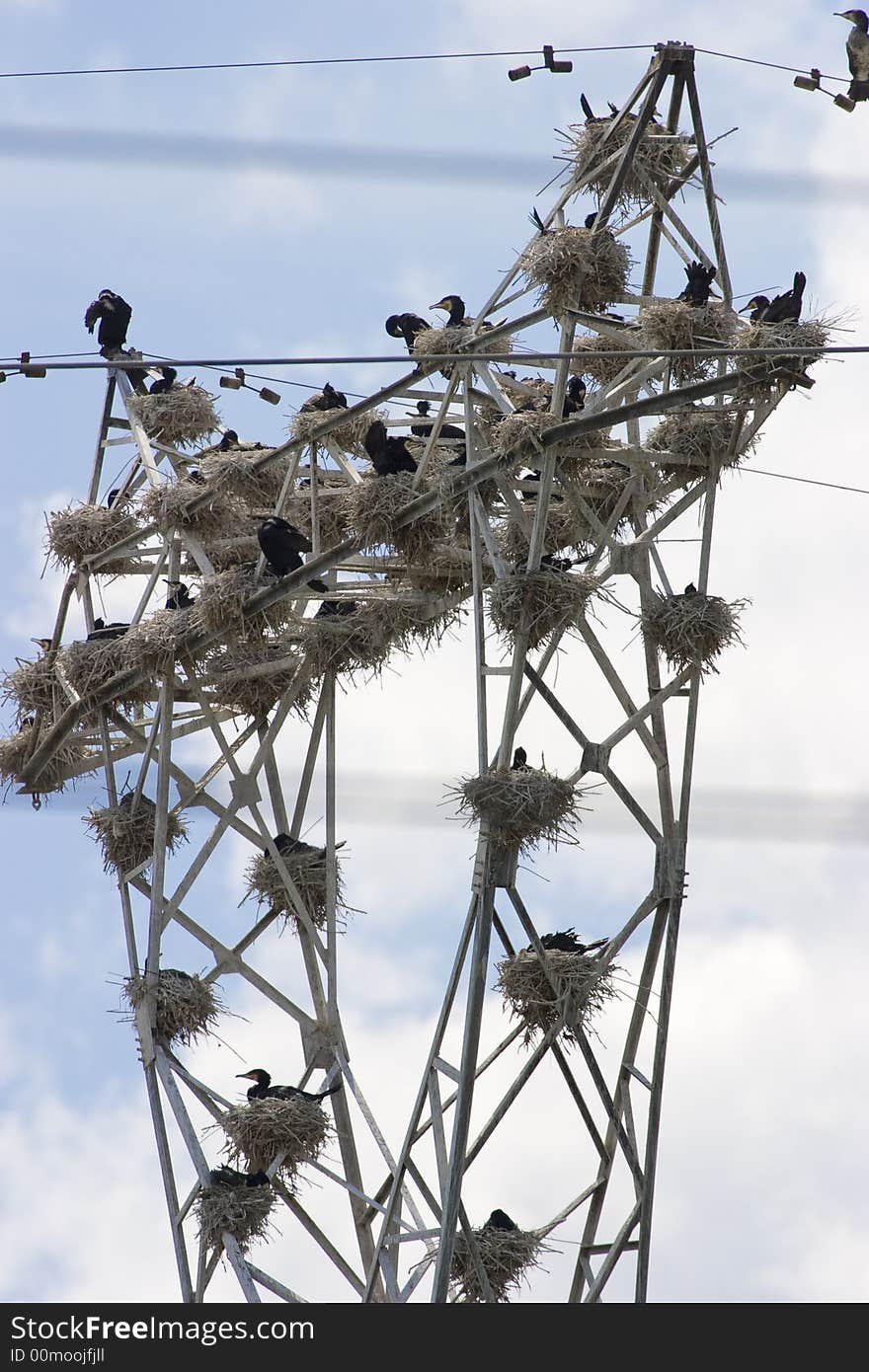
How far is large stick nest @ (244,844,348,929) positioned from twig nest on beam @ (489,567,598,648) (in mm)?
3191

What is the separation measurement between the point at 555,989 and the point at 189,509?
3473mm

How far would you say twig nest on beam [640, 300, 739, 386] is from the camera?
1188cm

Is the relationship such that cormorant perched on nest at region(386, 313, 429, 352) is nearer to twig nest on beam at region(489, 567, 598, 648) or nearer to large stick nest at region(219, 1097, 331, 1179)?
twig nest on beam at region(489, 567, 598, 648)

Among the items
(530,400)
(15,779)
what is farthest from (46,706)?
(530,400)

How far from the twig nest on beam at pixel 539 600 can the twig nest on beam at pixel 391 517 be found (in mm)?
666

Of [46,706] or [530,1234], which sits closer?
[530,1234]

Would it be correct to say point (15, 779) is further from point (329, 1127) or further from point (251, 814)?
point (329, 1127)

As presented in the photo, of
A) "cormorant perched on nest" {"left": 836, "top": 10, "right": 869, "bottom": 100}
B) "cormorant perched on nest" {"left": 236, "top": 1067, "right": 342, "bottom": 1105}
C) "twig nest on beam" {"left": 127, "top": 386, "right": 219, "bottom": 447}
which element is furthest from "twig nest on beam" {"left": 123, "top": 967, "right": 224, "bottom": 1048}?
"cormorant perched on nest" {"left": 836, "top": 10, "right": 869, "bottom": 100}

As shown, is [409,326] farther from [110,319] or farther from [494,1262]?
[494,1262]

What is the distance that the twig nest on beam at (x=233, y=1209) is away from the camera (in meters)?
13.1

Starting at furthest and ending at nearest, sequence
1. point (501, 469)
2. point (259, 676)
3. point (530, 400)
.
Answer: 1. point (259, 676)
2. point (530, 400)
3. point (501, 469)

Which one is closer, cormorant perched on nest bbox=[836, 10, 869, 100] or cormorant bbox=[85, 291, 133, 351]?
cormorant perched on nest bbox=[836, 10, 869, 100]

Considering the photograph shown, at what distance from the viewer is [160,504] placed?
13.7 m

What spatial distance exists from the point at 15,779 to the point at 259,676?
1720 millimetres
